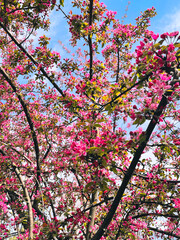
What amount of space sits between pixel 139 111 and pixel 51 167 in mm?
4552

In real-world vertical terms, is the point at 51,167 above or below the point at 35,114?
below

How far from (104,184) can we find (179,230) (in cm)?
441

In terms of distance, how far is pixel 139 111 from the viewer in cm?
254

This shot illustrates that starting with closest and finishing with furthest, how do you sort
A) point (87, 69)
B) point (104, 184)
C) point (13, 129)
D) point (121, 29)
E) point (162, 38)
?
point (162, 38) → point (104, 184) → point (87, 69) → point (121, 29) → point (13, 129)

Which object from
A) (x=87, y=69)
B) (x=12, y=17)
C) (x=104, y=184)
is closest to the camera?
(x=104, y=184)

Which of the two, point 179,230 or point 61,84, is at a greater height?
point 61,84

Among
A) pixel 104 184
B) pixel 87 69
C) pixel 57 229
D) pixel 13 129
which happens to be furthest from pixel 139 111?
pixel 13 129

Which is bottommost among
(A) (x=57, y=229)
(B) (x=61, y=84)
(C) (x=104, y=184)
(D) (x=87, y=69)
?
(A) (x=57, y=229)

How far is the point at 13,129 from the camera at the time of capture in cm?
854

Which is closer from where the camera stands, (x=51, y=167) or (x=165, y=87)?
(x=165, y=87)

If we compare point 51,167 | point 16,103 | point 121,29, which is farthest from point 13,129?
point 121,29

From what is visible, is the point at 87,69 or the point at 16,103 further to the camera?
the point at 16,103

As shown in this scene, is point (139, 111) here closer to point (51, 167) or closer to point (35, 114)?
point (51, 167)

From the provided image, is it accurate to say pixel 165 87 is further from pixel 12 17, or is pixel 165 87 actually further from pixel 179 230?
pixel 179 230
